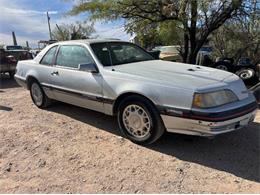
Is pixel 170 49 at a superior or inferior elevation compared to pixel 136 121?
superior

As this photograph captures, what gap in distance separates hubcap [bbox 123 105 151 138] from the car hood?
49cm

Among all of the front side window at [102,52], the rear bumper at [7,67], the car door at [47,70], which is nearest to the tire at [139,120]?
the front side window at [102,52]

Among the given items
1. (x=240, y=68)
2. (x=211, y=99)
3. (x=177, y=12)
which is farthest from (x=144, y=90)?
(x=240, y=68)

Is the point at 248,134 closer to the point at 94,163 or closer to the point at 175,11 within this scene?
the point at 94,163

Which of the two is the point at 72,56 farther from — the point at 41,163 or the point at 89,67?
the point at 41,163

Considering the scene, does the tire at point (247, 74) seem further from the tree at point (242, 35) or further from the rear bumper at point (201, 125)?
the rear bumper at point (201, 125)

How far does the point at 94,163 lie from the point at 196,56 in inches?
307

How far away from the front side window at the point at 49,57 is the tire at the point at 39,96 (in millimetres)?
522

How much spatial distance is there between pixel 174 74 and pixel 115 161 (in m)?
1.44

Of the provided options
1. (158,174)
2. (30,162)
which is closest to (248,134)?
(158,174)

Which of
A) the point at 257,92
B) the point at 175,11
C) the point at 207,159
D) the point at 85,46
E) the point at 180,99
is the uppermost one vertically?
the point at 175,11

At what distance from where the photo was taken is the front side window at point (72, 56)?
495cm

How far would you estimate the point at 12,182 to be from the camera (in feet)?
11.1

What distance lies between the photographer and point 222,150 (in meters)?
4.03
